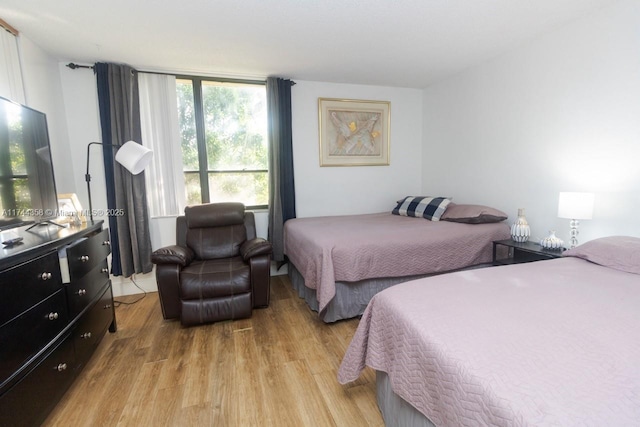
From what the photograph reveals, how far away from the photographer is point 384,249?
8.02 feet

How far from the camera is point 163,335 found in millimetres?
2385

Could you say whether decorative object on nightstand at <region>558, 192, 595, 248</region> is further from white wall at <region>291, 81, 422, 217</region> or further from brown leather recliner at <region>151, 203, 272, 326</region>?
brown leather recliner at <region>151, 203, 272, 326</region>

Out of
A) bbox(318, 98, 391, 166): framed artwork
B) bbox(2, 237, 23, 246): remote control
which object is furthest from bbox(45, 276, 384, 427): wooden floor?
bbox(318, 98, 391, 166): framed artwork

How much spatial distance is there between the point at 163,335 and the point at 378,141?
3238 mm

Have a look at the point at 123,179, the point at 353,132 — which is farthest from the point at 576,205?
the point at 123,179

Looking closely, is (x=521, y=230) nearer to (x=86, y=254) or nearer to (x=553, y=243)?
(x=553, y=243)

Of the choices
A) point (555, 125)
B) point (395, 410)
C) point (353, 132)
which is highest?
point (353, 132)

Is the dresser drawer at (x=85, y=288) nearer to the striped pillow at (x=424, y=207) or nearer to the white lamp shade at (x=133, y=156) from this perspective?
the white lamp shade at (x=133, y=156)

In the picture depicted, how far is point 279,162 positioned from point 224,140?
689 millimetres

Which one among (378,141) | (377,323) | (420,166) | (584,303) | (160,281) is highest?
(378,141)

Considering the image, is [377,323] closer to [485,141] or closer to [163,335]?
A: [163,335]

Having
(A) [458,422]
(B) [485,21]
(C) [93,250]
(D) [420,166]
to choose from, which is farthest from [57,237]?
(D) [420,166]

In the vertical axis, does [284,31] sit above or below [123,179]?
above

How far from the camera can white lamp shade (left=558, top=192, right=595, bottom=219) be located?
7.00 ft
